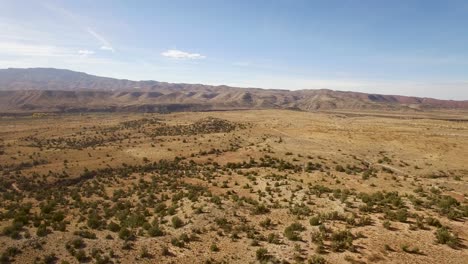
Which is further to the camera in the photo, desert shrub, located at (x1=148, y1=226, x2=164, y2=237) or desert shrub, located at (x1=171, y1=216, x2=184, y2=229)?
desert shrub, located at (x1=171, y1=216, x2=184, y2=229)

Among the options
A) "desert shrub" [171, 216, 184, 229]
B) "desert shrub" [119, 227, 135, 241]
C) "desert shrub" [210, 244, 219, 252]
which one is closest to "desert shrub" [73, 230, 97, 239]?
"desert shrub" [119, 227, 135, 241]

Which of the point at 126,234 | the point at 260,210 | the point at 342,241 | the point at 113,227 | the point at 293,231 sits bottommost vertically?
the point at 113,227

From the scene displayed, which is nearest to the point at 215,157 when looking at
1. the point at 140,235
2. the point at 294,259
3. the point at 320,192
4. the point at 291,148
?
the point at 291,148

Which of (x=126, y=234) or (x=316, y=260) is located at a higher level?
(x=316, y=260)

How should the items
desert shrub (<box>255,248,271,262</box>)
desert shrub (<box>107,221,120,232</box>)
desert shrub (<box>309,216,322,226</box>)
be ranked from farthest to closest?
desert shrub (<box>309,216,322,226</box>), desert shrub (<box>107,221,120,232</box>), desert shrub (<box>255,248,271,262</box>)

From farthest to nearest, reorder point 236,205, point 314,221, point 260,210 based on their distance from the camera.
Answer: point 236,205
point 260,210
point 314,221

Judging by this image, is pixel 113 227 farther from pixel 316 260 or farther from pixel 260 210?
pixel 316 260

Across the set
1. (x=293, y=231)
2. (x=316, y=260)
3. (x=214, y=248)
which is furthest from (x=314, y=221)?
(x=214, y=248)

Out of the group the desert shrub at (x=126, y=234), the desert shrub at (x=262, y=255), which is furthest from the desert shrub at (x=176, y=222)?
the desert shrub at (x=262, y=255)

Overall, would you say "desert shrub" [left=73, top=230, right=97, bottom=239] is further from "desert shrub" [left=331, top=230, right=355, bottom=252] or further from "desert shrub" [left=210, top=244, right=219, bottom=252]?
"desert shrub" [left=331, top=230, right=355, bottom=252]
